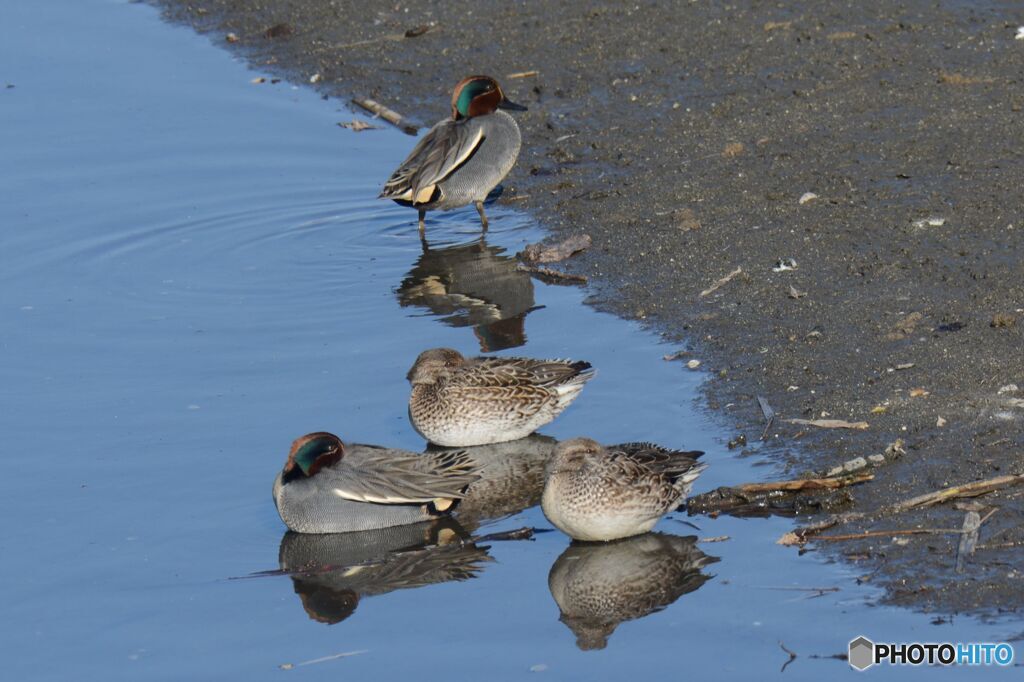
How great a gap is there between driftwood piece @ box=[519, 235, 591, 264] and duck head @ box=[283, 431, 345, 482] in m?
3.60

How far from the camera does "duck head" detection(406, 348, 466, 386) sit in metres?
8.76

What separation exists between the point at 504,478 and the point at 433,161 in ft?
13.7

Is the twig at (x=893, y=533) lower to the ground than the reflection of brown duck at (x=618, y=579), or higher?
higher

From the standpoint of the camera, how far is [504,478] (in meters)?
8.40

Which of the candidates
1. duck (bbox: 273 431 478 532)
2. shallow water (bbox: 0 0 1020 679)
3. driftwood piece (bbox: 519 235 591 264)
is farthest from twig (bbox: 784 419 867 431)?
driftwood piece (bbox: 519 235 591 264)

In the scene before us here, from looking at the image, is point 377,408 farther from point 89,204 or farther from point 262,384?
point 89,204

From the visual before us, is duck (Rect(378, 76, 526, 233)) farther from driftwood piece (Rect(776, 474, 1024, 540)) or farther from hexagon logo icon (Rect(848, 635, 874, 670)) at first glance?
hexagon logo icon (Rect(848, 635, 874, 670))

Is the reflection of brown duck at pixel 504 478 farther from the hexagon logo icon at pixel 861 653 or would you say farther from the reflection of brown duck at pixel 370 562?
the hexagon logo icon at pixel 861 653

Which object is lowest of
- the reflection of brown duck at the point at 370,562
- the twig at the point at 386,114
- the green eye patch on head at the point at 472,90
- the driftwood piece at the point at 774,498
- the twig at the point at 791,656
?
the reflection of brown duck at the point at 370,562

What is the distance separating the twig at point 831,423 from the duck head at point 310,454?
2346 mm

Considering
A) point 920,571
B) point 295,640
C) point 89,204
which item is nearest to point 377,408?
point 295,640

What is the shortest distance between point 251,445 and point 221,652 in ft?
6.81

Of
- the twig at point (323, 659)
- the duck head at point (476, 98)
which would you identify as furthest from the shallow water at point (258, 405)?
the duck head at point (476, 98)

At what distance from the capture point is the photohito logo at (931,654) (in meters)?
6.07
